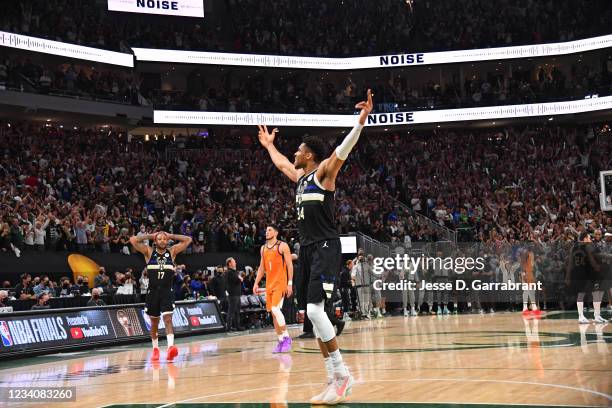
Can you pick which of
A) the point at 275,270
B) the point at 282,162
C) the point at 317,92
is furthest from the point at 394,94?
→ the point at 282,162

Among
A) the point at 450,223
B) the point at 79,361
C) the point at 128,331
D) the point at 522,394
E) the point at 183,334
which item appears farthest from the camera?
the point at 450,223

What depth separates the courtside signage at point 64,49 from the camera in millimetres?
35500

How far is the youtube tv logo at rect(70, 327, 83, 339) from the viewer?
57.4ft

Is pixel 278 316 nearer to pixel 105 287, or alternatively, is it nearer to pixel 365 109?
pixel 365 109

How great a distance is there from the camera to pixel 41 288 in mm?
20281

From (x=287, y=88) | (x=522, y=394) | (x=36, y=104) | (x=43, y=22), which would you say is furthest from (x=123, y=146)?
(x=522, y=394)

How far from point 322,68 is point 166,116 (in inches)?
410

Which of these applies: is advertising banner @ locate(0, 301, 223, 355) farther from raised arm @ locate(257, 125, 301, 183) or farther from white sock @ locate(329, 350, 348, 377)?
white sock @ locate(329, 350, 348, 377)

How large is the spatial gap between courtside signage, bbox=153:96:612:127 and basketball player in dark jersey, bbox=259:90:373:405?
35.3 meters

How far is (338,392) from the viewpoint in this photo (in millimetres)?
7785

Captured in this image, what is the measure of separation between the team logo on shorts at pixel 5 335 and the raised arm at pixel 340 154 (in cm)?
982

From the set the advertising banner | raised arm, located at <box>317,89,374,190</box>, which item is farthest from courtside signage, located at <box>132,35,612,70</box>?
raised arm, located at <box>317,89,374,190</box>

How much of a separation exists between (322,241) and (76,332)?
10946 mm

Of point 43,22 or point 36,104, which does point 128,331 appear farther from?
point 43,22
